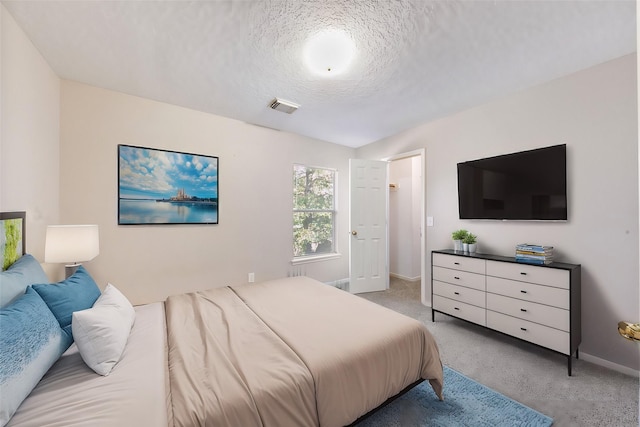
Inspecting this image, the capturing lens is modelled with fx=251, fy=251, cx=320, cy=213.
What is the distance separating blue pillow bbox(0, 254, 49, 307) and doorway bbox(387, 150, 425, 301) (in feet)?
14.4

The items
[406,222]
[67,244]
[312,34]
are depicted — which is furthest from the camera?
[406,222]

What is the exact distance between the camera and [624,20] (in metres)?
1.64

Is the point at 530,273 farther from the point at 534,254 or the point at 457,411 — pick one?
the point at 457,411

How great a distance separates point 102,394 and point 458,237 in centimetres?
315

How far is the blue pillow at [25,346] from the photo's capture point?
0.86 m

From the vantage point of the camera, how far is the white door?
3.92m

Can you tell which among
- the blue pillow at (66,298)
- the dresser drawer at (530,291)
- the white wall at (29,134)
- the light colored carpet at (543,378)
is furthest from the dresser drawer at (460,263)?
the white wall at (29,134)

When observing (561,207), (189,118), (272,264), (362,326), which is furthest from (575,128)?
(189,118)

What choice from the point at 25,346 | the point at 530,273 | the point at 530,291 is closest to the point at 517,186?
the point at 530,273

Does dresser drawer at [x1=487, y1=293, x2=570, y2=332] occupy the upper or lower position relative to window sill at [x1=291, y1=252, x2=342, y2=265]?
lower

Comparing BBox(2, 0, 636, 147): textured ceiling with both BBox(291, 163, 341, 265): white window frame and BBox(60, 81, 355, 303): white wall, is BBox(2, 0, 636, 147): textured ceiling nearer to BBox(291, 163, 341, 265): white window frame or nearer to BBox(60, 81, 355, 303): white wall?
BBox(60, 81, 355, 303): white wall

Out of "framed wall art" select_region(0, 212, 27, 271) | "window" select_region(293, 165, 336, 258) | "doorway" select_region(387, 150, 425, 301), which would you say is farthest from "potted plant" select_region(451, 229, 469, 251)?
"framed wall art" select_region(0, 212, 27, 271)

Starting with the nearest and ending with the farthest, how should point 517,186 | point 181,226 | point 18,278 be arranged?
point 18,278 < point 517,186 < point 181,226

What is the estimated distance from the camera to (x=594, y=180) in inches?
83.5
